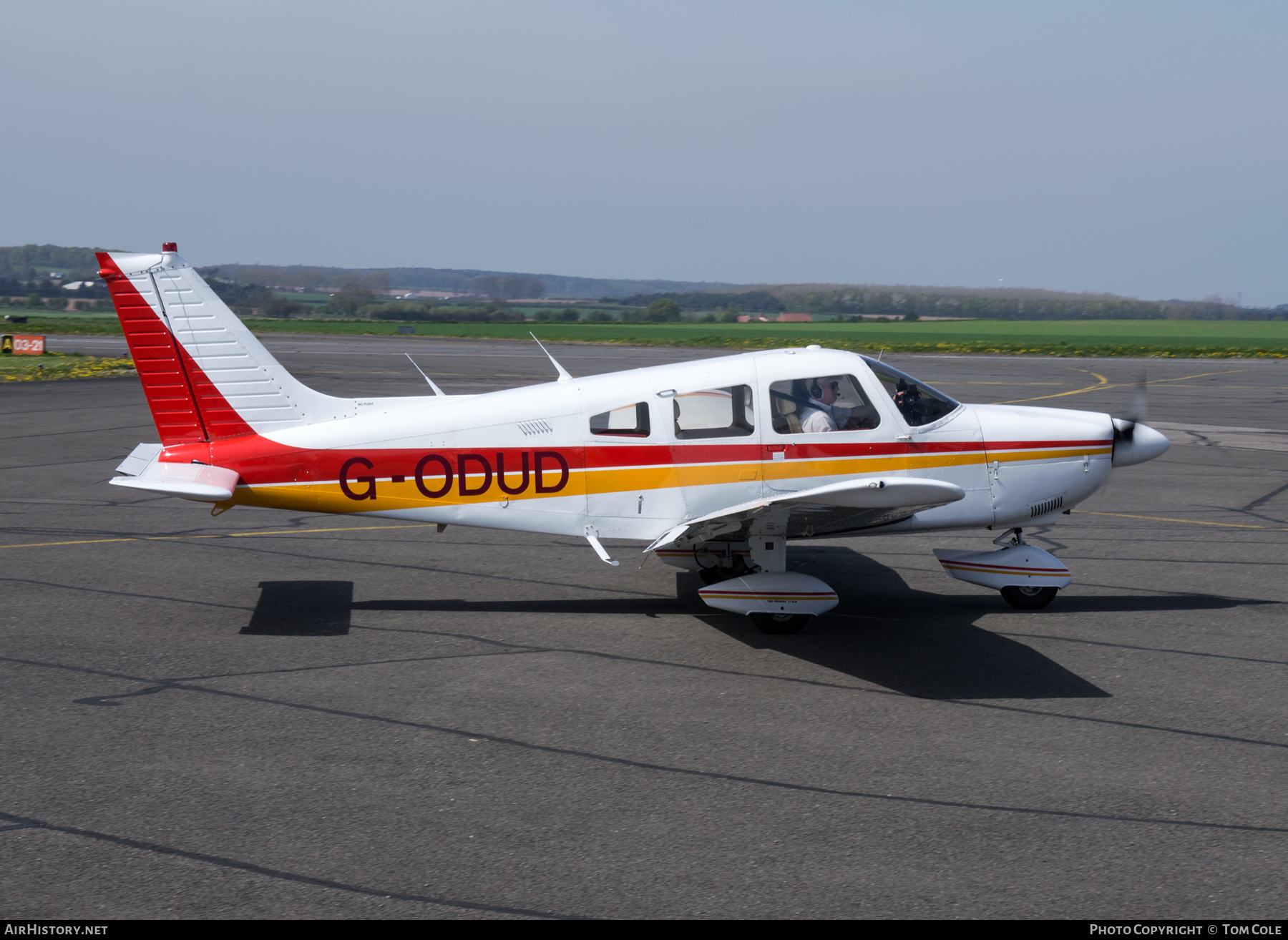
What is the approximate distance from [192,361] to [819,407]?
5296 millimetres

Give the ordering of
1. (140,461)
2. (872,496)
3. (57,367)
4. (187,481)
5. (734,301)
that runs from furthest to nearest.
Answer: (734,301) < (57,367) < (140,461) < (187,481) < (872,496)

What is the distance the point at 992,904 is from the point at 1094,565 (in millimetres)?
7241

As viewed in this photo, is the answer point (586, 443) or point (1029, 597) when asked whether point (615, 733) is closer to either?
point (586, 443)

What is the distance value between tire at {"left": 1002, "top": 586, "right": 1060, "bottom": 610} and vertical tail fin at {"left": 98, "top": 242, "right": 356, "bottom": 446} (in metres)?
6.07

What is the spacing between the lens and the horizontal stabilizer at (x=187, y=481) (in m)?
8.48

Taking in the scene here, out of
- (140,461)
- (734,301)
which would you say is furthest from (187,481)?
(734,301)

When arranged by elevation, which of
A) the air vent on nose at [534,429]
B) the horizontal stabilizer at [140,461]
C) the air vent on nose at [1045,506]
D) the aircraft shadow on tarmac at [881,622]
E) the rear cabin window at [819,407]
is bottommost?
the aircraft shadow on tarmac at [881,622]

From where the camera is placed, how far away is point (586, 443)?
9.09m

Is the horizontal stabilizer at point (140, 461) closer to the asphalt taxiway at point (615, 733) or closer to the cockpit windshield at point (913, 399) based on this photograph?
the asphalt taxiway at point (615, 733)

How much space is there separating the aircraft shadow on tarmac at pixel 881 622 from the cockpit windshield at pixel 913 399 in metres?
1.75

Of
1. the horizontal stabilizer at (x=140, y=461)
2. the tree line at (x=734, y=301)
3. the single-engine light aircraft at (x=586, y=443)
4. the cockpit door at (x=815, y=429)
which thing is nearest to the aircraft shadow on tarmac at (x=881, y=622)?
the single-engine light aircraft at (x=586, y=443)

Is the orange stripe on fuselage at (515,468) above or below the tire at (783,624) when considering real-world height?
above

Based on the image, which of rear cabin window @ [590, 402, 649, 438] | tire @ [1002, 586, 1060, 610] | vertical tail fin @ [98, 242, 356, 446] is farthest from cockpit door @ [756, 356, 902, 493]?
vertical tail fin @ [98, 242, 356, 446]
